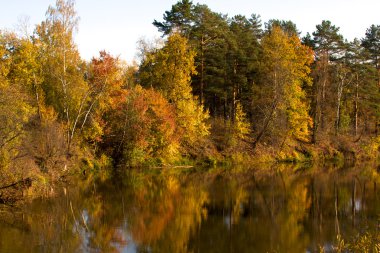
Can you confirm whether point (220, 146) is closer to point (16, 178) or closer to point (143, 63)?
point (143, 63)

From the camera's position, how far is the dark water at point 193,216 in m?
14.9

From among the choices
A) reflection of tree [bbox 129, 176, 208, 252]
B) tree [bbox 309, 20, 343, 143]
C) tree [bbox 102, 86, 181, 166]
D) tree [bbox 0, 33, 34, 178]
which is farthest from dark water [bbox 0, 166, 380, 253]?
tree [bbox 309, 20, 343, 143]

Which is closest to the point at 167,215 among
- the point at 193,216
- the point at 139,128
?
the point at 193,216

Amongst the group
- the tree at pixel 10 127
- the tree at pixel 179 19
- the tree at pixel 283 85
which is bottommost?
the tree at pixel 10 127

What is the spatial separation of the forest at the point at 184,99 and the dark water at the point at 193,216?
3768 mm

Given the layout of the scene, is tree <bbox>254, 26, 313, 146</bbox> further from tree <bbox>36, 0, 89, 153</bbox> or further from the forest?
Answer: tree <bbox>36, 0, 89, 153</bbox>

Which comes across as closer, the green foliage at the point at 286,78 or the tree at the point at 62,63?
the tree at the point at 62,63

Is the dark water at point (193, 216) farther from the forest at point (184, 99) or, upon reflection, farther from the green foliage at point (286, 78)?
the green foliage at point (286, 78)

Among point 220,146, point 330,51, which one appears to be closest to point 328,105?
point 330,51

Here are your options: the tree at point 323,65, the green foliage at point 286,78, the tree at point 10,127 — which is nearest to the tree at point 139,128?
the green foliage at point 286,78

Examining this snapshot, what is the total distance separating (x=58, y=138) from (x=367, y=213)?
752 inches

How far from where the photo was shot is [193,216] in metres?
19.3

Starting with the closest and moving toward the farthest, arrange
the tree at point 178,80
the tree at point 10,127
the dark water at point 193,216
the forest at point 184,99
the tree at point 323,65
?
the dark water at point 193,216 < the tree at point 10,127 < the forest at point 184,99 < the tree at point 178,80 < the tree at point 323,65

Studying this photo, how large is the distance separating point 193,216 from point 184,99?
2267cm
